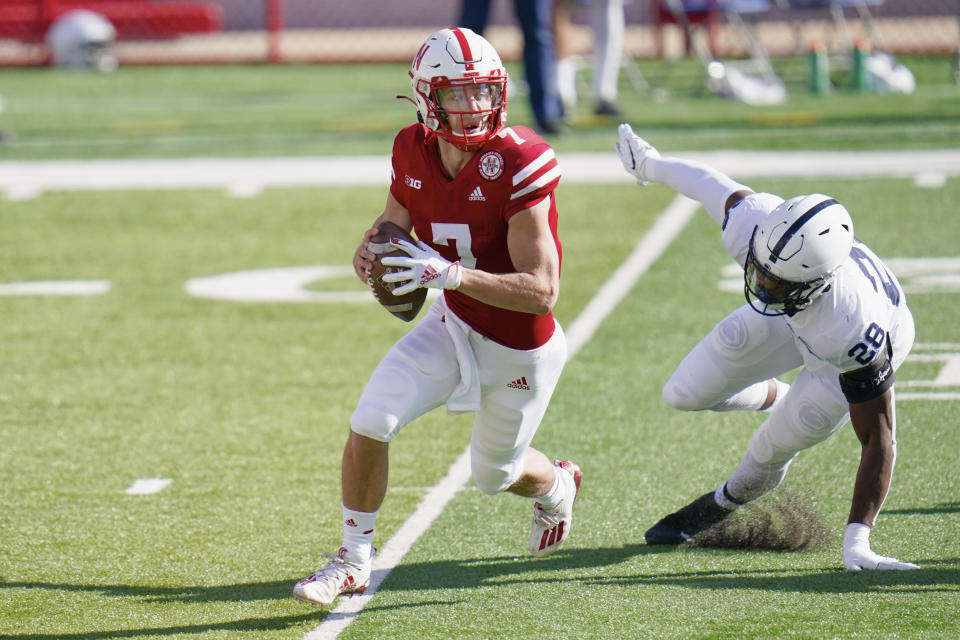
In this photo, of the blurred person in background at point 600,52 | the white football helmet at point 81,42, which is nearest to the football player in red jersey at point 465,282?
the blurred person in background at point 600,52

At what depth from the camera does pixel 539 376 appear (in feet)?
13.2

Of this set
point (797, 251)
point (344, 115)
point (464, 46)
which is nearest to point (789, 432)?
point (797, 251)

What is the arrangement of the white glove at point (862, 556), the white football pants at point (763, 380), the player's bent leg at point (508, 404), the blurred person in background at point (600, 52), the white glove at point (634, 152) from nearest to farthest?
the white glove at point (862, 556), the player's bent leg at point (508, 404), the white football pants at point (763, 380), the white glove at point (634, 152), the blurred person in background at point (600, 52)

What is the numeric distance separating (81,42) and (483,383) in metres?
14.8

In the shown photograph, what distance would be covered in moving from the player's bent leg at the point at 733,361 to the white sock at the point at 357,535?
41.9 inches

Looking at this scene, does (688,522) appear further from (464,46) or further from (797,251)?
(464,46)

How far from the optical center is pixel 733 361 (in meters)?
4.27

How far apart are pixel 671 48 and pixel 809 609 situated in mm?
15714

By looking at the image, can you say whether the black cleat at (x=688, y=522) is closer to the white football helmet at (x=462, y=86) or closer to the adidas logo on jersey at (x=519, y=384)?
the adidas logo on jersey at (x=519, y=384)

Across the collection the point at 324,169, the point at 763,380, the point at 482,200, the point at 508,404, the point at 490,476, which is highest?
the point at 482,200

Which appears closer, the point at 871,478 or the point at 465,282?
the point at 465,282

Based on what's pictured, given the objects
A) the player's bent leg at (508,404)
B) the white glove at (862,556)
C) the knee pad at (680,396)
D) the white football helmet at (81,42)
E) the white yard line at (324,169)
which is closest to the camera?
the white glove at (862,556)

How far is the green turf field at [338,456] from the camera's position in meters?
3.78

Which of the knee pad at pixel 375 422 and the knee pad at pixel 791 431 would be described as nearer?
the knee pad at pixel 375 422
